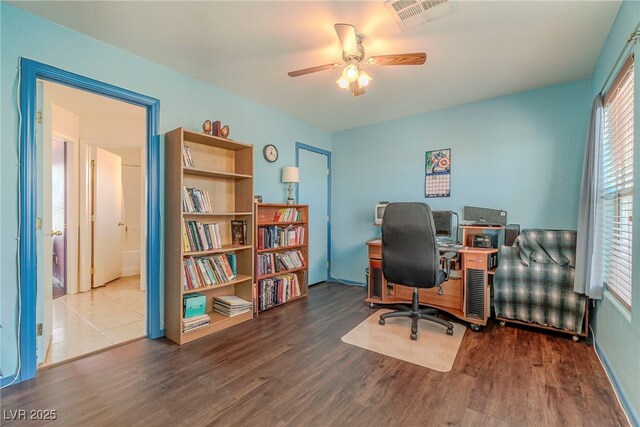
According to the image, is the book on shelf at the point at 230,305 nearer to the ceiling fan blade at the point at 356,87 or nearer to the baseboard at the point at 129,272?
the ceiling fan blade at the point at 356,87

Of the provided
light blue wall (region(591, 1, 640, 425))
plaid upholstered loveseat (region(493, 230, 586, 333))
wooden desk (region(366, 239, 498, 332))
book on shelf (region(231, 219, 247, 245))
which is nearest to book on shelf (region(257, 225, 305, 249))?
book on shelf (region(231, 219, 247, 245))

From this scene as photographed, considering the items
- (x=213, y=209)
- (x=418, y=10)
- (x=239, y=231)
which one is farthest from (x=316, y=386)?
(x=418, y=10)

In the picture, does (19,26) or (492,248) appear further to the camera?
(492,248)

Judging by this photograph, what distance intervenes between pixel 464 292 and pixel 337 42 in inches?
98.8

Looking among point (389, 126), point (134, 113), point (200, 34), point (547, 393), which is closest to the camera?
point (547, 393)

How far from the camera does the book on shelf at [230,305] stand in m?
2.71

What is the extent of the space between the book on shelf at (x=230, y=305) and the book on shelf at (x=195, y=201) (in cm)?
92

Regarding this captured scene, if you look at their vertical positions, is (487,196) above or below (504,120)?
below

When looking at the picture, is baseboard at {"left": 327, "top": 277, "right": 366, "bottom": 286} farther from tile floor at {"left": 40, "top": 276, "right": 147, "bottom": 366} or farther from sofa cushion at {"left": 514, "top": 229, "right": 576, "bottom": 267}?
tile floor at {"left": 40, "top": 276, "right": 147, "bottom": 366}

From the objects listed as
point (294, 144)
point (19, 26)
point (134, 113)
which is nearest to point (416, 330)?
point (294, 144)

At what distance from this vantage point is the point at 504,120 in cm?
312

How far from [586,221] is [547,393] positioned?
133 cm

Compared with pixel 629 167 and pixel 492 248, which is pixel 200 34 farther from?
pixel 492 248

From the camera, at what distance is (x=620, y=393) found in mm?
1619
